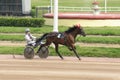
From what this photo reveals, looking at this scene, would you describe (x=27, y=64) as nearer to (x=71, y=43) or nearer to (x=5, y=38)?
(x=71, y=43)

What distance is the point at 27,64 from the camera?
18.9 m

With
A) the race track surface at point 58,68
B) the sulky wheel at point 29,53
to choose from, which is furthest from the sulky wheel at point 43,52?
the sulky wheel at point 29,53

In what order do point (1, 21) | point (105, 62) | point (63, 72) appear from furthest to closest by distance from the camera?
1. point (1, 21)
2. point (105, 62)
3. point (63, 72)

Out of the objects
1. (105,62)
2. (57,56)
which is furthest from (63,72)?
(57,56)

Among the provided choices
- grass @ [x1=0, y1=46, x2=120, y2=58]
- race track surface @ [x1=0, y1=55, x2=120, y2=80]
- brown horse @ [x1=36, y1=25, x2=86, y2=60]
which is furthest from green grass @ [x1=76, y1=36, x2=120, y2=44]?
brown horse @ [x1=36, y1=25, x2=86, y2=60]

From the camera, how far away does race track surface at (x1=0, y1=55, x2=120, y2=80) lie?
15336 millimetres

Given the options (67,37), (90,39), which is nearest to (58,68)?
(67,37)

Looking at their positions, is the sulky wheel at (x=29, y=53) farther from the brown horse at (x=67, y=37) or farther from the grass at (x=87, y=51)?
the grass at (x=87, y=51)

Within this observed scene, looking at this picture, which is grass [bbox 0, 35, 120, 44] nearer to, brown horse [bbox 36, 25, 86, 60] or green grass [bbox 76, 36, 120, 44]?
green grass [bbox 76, 36, 120, 44]

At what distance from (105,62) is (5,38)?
30.3ft

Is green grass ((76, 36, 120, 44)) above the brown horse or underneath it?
underneath

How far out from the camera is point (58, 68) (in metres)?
17.5

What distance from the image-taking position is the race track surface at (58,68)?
15.3 m

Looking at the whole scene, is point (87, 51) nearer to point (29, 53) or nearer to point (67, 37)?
point (67, 37)
